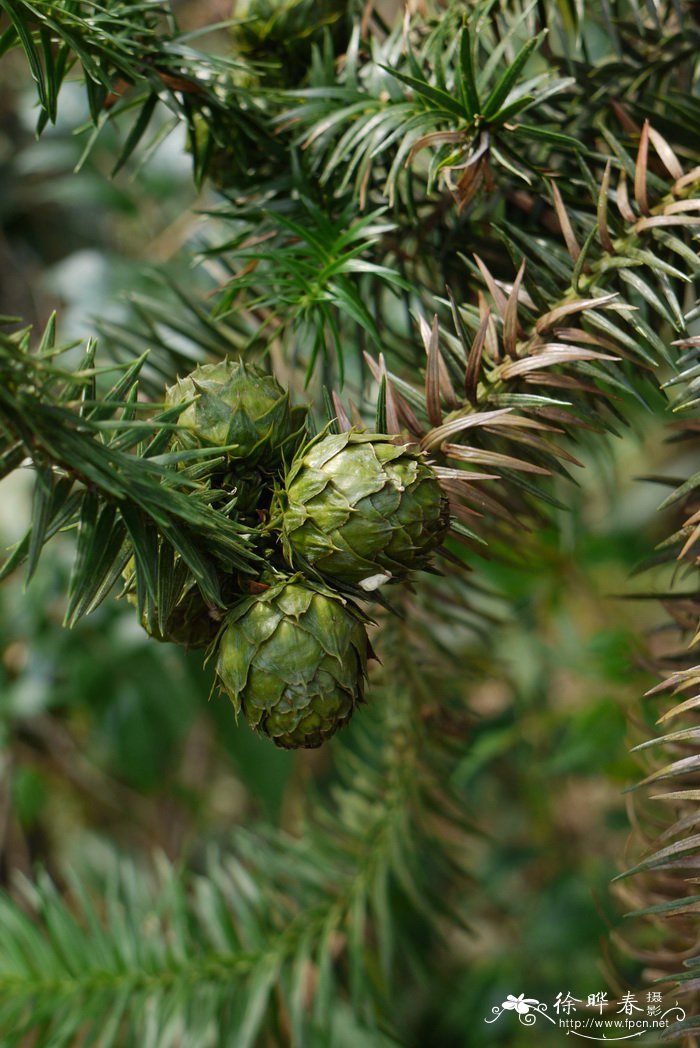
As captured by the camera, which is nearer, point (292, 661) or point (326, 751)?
point (292, 661)

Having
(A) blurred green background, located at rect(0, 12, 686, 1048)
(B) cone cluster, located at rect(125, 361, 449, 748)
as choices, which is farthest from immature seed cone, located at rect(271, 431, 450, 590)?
(A) blurred green background, located at rect(0, 12, 686, 1048)

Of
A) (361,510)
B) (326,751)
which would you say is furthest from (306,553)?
(326,751)

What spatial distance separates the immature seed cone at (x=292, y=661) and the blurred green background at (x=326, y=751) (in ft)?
1.45

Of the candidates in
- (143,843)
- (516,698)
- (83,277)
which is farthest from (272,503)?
(143,843)

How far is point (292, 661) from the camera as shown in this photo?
13.0 inches

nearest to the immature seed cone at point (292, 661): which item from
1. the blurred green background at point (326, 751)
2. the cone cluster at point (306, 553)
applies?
the cone cluster at point (306, 553)

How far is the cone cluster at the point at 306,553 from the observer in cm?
33

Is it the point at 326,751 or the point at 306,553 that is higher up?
the point at 306,553

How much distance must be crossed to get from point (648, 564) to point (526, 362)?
0.45 feet

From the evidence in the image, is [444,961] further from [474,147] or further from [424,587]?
[474,147]

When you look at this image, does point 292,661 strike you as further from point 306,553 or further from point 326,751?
point 326,751

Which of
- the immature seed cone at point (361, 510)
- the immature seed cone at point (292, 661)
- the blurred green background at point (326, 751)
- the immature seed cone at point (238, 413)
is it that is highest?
the immature seed cone at point (238, 413)

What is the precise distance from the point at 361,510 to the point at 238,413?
0.24 feet

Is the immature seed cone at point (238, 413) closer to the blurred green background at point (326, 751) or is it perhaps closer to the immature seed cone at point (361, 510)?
the immature seed cone at point (361, 510)
